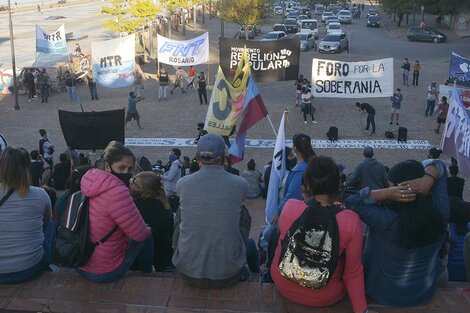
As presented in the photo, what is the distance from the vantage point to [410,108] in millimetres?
20344

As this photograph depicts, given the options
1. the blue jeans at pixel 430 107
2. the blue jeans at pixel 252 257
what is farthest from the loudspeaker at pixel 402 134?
the blue jeans at pixel 252 257

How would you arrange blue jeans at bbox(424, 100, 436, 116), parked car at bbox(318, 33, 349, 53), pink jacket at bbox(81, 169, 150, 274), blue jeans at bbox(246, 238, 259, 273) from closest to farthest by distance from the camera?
pink jacket at bbox(81, 169, 150, 274), blue jeans at bbox(246, 238, 259, 273), blue jeans at bbox(424, 100, 436, 116), parked car at bbox(318, 33, 349, 53)

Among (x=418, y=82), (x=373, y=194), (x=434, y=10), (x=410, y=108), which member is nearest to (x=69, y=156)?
(x=373, y=194)

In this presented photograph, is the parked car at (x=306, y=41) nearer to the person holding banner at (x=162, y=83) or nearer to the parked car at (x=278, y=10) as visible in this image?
the person holding banner at (x=162, y=83)

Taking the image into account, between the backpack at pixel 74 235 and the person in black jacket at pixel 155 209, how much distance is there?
89 cm

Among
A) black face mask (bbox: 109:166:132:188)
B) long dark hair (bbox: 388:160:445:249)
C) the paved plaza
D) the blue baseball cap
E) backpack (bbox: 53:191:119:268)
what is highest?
the blue baseball cap

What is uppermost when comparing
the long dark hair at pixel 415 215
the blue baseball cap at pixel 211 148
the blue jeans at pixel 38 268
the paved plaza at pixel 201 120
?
the blue baseball cap at pixel 211 148

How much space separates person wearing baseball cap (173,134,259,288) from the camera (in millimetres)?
3775

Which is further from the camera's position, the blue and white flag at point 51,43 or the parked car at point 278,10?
the parked car at point 278,10

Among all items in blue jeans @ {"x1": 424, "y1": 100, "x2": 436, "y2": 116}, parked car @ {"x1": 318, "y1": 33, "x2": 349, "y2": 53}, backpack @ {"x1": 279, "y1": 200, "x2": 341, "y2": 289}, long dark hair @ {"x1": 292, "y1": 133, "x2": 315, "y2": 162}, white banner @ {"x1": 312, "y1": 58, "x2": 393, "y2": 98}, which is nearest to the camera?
backpack @ {"x1": 279, "y1": 200, "x2": 341, "y2": 289}

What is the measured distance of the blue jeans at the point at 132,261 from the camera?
4.14 meters

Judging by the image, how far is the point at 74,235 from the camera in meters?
3.95

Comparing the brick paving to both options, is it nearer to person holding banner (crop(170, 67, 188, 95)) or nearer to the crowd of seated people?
the crowd of seated people

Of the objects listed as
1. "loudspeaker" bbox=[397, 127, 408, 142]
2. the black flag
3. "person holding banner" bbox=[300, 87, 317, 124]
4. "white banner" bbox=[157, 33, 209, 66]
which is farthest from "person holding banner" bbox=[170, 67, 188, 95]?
the black flag
